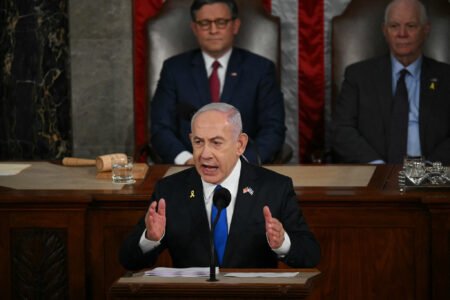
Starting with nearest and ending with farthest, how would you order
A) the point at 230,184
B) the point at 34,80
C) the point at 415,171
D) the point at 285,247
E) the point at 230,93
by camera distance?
the point at 285,247 → the point at 230,184 → the point at 415,171 → the point at 230,93 → the point at 34,80

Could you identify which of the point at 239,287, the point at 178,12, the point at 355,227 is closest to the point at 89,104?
the point at 178,12

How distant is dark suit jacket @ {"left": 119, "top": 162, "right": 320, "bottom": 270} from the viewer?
3947mm

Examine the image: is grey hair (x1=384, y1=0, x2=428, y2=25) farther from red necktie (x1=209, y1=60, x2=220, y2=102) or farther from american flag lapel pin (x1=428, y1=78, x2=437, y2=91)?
red necktie (x1=209, y1=60, x2=220, y2=102)

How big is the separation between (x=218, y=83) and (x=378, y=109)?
928mm

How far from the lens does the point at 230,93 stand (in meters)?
6.46

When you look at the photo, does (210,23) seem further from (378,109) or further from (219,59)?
(378,109)

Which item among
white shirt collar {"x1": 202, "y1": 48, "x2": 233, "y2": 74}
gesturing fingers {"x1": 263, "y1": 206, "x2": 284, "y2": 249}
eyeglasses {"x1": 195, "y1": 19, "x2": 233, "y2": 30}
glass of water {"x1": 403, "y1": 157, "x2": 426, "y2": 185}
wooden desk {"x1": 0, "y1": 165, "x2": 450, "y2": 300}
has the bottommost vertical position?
wooden desk {"x1": 0, "y1": 165, "x2": 450, "y2": 300}

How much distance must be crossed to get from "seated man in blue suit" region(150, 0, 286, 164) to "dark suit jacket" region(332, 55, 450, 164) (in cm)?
35

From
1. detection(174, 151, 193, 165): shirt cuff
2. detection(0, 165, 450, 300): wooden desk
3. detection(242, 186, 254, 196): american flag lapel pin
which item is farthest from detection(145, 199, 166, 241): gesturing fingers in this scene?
detection(174, 151, 193, 165): shirt cuff

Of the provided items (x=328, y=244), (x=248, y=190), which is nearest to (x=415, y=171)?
(x=328, y=244)

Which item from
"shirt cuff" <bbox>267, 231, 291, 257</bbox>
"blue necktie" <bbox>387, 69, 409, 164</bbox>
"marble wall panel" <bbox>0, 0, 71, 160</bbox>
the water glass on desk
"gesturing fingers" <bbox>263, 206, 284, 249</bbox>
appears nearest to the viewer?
"gesturing fingers" <bbox>263, 206, 284, 249</bbox>

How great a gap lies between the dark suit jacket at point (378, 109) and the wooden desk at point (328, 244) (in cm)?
143

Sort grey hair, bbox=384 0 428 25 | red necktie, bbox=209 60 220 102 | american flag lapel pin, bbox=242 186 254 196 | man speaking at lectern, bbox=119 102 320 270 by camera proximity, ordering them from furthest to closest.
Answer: red necktie, bbox=209 60 220 102 → grey hair, bbox=384 0 428 25 → american flag lapel pin, bbox=242 186 254 196 → man speaking at lectern, bbox=119 102 320 270

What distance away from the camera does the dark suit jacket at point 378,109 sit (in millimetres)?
6273
